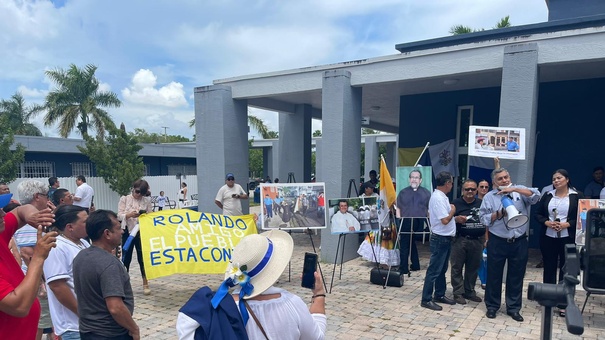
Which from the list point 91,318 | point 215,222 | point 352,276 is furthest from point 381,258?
point 91,318

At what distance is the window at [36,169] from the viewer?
55.2 feet

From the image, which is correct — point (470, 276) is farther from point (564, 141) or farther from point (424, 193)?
point (564, 141)

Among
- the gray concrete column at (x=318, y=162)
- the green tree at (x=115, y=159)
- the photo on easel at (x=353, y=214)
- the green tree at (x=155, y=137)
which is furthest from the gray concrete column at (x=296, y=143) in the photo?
the green tree at (x=155, y=137)

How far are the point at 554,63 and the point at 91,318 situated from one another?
698 cm

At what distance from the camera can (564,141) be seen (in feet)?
27.8

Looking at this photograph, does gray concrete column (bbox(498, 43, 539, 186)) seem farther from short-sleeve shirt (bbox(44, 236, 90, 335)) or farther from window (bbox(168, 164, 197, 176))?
window (bbox(168, 164, 197, 176))

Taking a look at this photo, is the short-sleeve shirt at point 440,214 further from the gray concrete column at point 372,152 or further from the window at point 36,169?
the gray concrete column at point 372,152

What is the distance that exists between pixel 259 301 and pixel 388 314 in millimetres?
3741

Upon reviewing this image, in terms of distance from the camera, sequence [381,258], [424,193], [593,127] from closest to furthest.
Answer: [424,193], [381,258], [593,127]

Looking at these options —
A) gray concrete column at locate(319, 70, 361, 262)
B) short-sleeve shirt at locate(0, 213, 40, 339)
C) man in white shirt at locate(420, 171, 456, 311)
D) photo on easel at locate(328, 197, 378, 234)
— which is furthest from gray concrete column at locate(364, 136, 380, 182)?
short-sleeve shirt at locate(0, 213, 40, 339)

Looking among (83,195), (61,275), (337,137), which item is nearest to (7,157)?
(83,195)

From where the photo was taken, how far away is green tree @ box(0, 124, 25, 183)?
13312 mm

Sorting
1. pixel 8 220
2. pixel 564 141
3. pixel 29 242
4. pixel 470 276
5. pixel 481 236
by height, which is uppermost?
pixel 564 141

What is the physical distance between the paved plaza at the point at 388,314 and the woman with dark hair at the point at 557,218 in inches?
26.9
